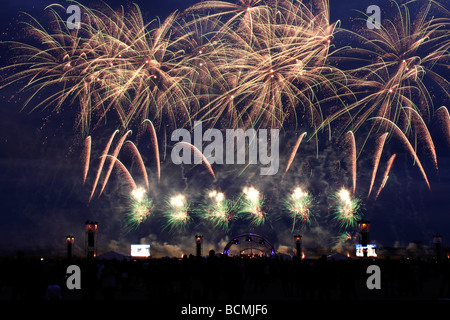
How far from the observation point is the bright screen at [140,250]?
5528 cm

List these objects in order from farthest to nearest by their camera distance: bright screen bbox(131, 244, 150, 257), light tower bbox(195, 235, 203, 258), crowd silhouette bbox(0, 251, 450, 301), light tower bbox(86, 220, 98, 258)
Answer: bright screen bbox(131, 244, 150, 257) → light tower bbox(195, 235, 203, 258) → light tower bbox(86, 220, 98, 258) → crowd silhouette bbox(0, 251, 450, 301)

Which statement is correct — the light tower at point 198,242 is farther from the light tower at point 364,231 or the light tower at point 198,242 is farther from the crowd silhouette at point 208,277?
the crowd silhouette at point 208,277

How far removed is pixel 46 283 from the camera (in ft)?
51.2

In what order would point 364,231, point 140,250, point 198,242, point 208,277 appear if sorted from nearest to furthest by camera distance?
point 208,277
point 364,231
point 198,242
point 140,250

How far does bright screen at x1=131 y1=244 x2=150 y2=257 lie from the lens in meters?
55.3

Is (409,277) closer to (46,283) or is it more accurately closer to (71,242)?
(46,283)

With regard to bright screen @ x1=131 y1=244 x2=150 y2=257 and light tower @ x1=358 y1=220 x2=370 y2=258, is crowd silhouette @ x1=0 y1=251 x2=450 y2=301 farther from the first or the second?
bright screen @ x1=131 y1=244 x2=150 y2=257

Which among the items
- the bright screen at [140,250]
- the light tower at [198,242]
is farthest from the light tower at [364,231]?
the bright screen at [140,250]

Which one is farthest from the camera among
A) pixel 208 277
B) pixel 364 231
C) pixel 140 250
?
pixel 140 250

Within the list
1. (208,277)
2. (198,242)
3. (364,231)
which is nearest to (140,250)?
(198,242)

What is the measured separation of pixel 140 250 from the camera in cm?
5541

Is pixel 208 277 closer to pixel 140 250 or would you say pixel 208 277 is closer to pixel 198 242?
pixel 198 242

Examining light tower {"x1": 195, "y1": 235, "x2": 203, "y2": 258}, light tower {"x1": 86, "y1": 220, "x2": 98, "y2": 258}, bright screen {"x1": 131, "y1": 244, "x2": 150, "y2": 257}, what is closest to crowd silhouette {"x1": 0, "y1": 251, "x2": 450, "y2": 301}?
light tower {"x1": 86, "y1": 220, "x2": 98, "y2": 258}
